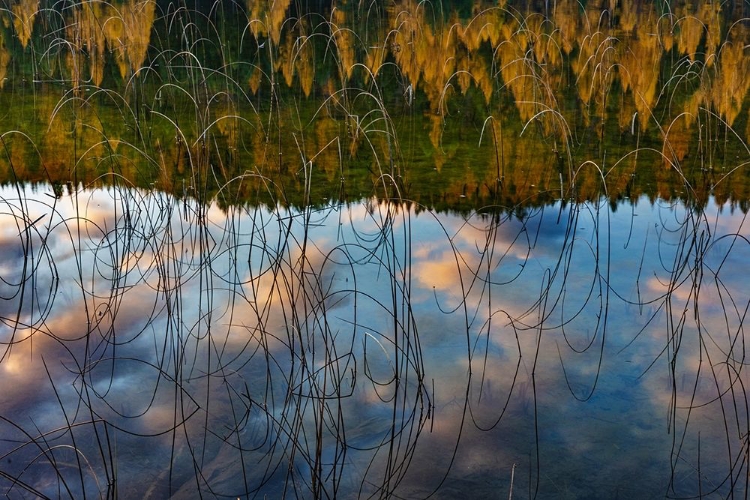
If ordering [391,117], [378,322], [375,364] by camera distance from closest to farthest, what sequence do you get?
[375,364]
[378,322]
[391,117]

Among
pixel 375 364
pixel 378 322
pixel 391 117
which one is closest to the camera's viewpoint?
pixel 375 364

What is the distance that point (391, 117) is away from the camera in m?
7.19

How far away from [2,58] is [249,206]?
18.3 feet

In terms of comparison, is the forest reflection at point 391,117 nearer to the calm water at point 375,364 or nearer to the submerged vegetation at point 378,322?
the submerged vegetation at point 378,322

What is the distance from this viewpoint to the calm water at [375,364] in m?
2.46

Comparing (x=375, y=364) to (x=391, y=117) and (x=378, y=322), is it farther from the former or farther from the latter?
(x=391, y=117)

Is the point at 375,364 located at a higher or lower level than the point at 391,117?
lower

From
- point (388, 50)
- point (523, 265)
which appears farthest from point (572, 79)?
point (523, 265)

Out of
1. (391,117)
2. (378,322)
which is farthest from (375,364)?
(391,117)

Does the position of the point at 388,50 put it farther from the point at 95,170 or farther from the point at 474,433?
the point at 474,433

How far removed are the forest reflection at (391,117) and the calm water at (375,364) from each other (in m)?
0.44

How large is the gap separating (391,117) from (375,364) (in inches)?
172

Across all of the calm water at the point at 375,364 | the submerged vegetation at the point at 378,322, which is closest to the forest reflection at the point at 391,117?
the submerged vegetation at the point at 378,322

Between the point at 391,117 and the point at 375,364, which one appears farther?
the point at 391,117
